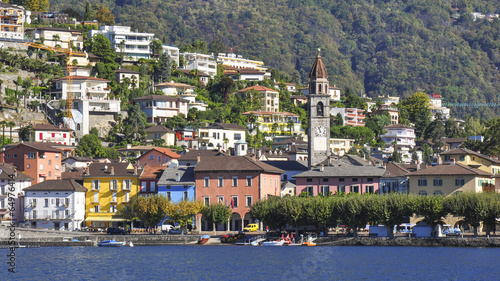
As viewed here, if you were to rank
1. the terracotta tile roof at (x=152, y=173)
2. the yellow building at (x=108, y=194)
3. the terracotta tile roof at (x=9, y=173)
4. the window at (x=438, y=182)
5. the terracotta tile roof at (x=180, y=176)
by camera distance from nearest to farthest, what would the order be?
the window at (x=438, y=182), the terracotta tile roof at (x=180, y=176), the terracotta tile roof at (x=152, y=173), the yellow building at (x=108, y=194), the terracotta tile roof at (x=9, y=173)

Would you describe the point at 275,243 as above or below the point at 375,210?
below

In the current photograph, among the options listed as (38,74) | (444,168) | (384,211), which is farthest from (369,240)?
(38,74)

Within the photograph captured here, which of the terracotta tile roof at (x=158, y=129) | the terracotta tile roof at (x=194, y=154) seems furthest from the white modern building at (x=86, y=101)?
the terracotta tile roof at (x=194, y=154)

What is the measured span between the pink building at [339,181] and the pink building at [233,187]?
285 inches

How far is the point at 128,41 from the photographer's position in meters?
190

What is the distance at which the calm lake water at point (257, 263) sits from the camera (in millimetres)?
73000

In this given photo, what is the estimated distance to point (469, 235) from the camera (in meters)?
94.5

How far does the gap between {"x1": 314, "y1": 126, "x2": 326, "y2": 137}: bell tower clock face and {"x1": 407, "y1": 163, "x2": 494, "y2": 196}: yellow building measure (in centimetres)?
1834

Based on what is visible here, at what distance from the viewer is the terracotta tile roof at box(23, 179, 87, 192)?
112812mm

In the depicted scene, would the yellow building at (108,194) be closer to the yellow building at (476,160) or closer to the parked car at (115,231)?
the parked car at (115,231)

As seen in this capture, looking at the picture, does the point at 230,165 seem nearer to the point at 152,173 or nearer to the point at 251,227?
the point at 251,227

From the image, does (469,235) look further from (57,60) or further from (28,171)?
(57,60)

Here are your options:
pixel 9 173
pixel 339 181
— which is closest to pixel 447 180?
pixel 339 181

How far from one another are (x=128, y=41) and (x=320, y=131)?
249 ft
